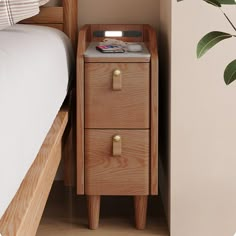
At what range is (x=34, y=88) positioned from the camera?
1.37 metres

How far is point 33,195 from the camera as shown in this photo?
4.07 ft

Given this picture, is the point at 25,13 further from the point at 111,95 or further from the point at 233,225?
the point at 233,225

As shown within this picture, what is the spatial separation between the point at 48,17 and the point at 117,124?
58 centimetres

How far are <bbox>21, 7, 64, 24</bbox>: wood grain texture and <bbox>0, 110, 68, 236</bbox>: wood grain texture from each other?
0.71m

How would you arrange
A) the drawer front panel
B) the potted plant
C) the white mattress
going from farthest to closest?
the drawer front panel → the potted plant → the white mattress

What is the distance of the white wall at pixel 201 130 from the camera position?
2012 mm

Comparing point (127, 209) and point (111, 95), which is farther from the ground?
→ point (111, 95)

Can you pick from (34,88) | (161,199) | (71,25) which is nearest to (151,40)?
(71,25)

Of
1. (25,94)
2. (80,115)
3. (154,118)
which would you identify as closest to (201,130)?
(154,118)

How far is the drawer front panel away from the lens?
2117mm

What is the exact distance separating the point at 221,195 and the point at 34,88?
1.01m

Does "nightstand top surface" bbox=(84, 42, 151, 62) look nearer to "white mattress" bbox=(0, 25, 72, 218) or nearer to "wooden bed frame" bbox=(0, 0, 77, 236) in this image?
"white mattress" bbox=(0, 25, 72, 218)

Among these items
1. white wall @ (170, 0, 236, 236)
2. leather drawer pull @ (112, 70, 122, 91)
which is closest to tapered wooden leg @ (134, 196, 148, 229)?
white wall @ (170, 0, 236, 236)

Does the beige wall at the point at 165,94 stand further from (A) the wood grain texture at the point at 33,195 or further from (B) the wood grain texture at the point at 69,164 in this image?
(A) the wood grain texture at the point at 33,195
